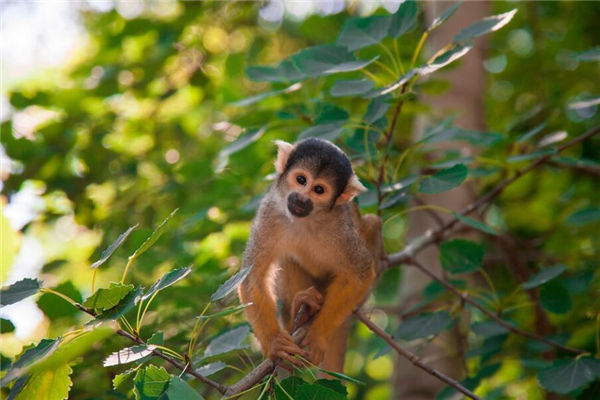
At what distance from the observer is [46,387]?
1.58 metres

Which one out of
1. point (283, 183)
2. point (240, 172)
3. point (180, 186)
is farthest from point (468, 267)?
point (180, 186)

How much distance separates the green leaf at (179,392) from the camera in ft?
4.89

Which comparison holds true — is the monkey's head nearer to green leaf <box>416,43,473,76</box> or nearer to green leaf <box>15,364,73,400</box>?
green leaf <box>416,43,473,76</box>

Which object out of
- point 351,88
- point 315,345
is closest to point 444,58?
point 351,88

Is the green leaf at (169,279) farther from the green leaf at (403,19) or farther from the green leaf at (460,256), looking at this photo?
the green leaf at (460,256)

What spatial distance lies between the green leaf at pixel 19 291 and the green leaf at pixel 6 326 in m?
0.69

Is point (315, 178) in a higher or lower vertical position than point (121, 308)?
lower

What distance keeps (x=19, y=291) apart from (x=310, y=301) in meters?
1.51

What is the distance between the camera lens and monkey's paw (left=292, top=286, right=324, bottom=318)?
2.89 m

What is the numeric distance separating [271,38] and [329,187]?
2.96 meters

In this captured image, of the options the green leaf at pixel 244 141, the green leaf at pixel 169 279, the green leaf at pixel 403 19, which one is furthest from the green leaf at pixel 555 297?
the green leaf at pixel 169 279

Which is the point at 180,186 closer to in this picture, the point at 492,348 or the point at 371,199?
the point at 371,199

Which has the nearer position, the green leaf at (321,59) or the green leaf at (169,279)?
the green leaf at (169,279)

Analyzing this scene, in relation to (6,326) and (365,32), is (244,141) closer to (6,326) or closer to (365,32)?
(365,32)
